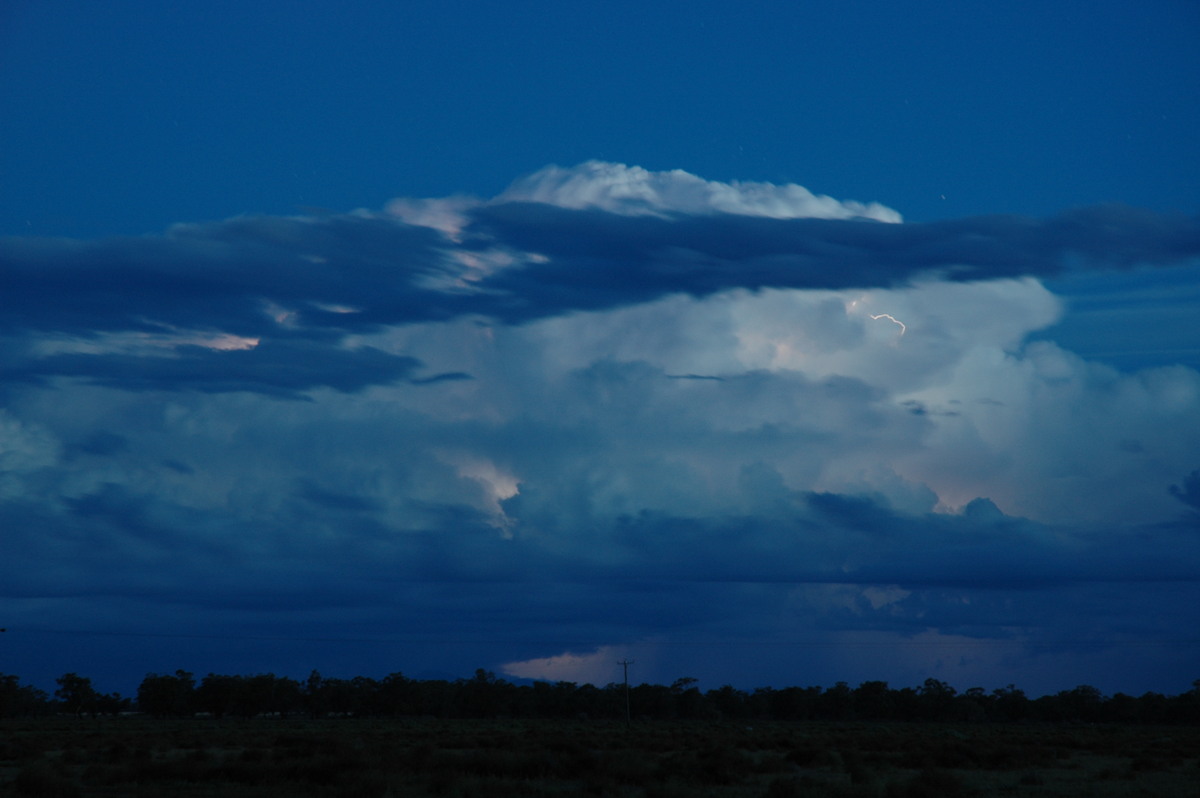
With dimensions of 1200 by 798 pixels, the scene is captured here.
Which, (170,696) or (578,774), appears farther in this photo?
(170,696)

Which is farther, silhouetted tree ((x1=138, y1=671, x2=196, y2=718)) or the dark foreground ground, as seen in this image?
silhouetted tree ((x1=138, y1=671, x2=196, y2=718))

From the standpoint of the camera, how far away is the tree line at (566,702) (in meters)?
167

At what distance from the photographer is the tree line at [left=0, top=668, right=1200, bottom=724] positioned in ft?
548

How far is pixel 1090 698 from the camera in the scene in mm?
178625

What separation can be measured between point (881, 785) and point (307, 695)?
16345 cm

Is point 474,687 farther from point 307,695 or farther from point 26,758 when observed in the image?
point 26,758

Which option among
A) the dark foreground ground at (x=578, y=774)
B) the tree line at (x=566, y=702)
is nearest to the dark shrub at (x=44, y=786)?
the dark foreground ground at (x=578, y=774)

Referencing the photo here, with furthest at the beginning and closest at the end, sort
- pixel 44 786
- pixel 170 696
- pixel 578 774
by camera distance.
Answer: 1. pixel 170 696
2. pixel 578 774
3. pixel 44 786

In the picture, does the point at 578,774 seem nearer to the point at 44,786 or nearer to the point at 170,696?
the point at 44,786

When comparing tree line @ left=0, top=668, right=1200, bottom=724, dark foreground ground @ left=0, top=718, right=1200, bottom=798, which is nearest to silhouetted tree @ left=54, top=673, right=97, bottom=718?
tree line @ left=0, top=668, right=1200, bottom=724

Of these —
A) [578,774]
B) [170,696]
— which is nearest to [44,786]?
[578,774]

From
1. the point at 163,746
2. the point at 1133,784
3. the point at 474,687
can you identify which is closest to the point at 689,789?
the point at 1133,784

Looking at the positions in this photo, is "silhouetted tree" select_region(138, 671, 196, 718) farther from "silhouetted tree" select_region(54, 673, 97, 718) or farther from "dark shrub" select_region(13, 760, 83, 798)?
"dark shrub" select_region(13, 760, 83, 798)

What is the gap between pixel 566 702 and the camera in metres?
180
